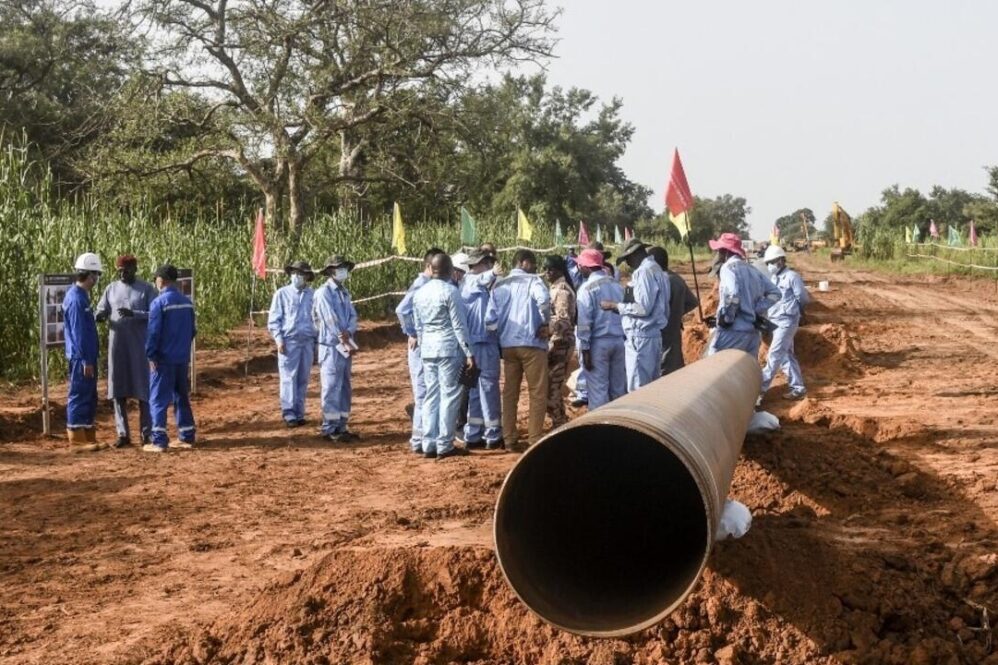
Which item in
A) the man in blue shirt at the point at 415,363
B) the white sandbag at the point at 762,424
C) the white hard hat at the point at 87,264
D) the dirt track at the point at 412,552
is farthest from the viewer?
the white hard hat at the point at 87,264

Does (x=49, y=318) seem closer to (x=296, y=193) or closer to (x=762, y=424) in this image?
(x=762, y=424)

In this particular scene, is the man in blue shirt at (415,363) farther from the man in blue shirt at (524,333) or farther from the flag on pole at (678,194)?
the flag on pole at (678,194)

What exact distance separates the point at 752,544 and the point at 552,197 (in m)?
52.6

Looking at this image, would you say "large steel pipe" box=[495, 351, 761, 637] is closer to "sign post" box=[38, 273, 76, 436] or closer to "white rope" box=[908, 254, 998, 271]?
"sign post" box=[38, 273, 76, 436]

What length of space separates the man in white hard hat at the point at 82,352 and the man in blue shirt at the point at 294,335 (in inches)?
77.5

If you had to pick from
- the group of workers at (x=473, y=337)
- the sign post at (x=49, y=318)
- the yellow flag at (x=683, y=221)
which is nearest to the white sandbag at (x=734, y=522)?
the group of workers at (x=473, y=337)

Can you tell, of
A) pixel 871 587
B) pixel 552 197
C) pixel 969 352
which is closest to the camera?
pixel 871 587

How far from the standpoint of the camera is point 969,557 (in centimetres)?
600

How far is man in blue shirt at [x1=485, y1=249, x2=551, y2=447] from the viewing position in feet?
32.7

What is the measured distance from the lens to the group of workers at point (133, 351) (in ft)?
33.8

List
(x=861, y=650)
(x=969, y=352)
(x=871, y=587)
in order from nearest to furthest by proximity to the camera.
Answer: (x=861, y=650) → (x=871, y=587) → (x=969, y=352)

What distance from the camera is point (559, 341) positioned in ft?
34.6

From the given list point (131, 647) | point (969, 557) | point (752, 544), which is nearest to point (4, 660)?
point (131, 647)

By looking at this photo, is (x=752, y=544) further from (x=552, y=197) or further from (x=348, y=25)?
(x=552, y=197)
